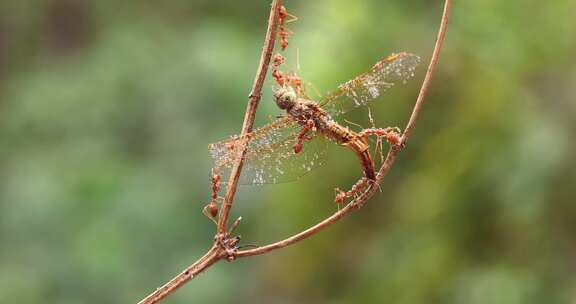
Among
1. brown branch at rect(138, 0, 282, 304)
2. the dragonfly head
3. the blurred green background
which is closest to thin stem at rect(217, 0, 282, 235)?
brown branch at rect(138, 0, 282, 304)

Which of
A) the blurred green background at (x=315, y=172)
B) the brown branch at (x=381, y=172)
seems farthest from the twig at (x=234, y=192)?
the blurred green background at (x=315, y=172)

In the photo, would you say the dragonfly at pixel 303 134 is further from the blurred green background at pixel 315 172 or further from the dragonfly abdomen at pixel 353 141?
the blurred green background at pixel 315 172

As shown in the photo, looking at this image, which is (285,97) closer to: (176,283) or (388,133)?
(388,133)

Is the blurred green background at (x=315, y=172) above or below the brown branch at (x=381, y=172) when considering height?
above

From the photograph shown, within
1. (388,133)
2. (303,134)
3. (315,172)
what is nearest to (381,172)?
(388,133)

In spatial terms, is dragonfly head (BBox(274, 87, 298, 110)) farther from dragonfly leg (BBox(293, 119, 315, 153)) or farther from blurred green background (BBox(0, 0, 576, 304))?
blurred green background (BBox(0, 0, 576, 304))

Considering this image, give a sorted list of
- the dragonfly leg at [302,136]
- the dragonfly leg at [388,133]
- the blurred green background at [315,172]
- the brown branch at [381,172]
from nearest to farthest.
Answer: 1. the brown branch at [381,172]
2. the dragonfly leg at [388,133]
3. the dragonfly leg at [302,136]
4. the blurred green background at [315,172]

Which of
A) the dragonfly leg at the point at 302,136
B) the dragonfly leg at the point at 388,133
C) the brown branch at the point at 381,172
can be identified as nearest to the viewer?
the brown branch at the point at 381,172
